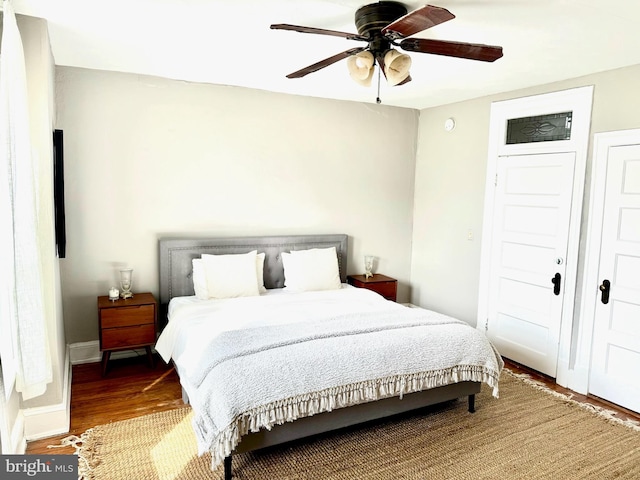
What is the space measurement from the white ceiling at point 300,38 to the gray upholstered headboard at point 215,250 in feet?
4.72

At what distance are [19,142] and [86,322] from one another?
85.4 inches

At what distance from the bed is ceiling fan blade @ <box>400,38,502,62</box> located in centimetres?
167

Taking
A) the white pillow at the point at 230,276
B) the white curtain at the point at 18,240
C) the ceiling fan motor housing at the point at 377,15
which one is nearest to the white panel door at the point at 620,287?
the ceiling fan motor housing at the point at 377,15

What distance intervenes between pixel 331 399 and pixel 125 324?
1.96 meters

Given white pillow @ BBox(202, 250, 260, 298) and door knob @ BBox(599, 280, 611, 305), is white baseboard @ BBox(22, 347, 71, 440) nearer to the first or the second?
white pillow @ BBox(202, 250, 260, 298)

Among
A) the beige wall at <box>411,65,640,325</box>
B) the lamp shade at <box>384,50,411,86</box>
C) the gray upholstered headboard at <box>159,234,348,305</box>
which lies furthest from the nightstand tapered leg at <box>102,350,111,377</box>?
the beige wall at <box>411,65,640,325</box>

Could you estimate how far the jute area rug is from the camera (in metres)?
2.45

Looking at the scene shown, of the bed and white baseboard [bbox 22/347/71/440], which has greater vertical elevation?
the bed

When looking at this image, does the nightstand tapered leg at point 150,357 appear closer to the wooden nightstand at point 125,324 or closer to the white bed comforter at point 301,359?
the wooden nightstand at point 125,324

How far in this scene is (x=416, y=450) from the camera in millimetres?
2680

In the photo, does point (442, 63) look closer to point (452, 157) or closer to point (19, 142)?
point (452, 157)

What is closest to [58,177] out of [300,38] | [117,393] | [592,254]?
[117,393]

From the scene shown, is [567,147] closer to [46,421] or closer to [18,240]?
[18,240]

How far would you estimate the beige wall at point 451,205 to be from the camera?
14.4ft
